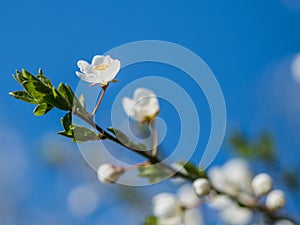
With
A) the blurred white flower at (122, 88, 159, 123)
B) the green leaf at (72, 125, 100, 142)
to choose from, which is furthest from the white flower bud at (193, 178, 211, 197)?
the green leaf at (72, 125, 100, 142)

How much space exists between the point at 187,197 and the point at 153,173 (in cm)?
27

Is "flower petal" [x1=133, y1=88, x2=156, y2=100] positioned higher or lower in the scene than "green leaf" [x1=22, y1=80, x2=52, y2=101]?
higher

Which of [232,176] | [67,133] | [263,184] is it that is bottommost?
[67,133]

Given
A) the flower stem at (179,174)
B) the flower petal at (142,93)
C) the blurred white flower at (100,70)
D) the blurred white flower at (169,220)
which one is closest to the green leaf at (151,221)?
the blurred white flower at (169,220)

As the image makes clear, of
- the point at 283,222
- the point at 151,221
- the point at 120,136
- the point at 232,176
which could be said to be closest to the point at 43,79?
the point at 120,136

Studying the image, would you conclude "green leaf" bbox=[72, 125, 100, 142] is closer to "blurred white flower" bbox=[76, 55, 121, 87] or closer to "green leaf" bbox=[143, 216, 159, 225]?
"blurred white flower" bbox=[76, 55, 121, 87]

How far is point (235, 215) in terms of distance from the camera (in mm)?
1290

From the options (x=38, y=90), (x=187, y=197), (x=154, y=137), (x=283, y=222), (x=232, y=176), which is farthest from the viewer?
(x=232, y=176)

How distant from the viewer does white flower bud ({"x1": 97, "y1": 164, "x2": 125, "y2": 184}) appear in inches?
40.8

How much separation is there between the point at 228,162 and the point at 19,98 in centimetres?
81

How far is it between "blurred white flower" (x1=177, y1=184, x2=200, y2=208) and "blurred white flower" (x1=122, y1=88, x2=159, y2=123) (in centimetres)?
21

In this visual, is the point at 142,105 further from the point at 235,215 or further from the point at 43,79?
the point at 235,215

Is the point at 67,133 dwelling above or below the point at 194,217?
below

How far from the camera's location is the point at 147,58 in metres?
1.00
